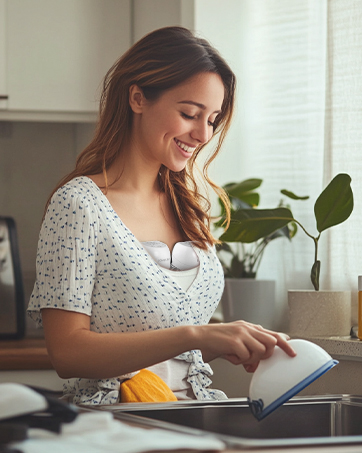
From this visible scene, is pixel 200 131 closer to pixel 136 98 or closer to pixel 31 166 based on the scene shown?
pixel 136 98

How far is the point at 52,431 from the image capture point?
23.9 inches

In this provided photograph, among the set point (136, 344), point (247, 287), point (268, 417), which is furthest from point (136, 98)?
point (247, 287)

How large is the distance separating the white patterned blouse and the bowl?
36 cm

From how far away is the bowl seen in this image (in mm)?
742

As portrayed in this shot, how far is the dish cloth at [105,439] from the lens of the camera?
21.5 inches

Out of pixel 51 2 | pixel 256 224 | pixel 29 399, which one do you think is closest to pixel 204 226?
pixel 256 224

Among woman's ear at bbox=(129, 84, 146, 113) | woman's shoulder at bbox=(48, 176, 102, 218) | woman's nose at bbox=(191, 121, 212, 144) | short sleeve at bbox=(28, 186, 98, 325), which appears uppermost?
woman's ear at bbox=(129, 84, 146, 113)

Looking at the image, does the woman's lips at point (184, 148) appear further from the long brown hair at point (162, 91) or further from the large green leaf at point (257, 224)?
the large green leaf at point (257, 224)

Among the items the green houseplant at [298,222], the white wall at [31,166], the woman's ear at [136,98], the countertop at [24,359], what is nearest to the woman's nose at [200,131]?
the woman's ear at [136,98]

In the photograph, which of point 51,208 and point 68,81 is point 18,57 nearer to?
point 68,81

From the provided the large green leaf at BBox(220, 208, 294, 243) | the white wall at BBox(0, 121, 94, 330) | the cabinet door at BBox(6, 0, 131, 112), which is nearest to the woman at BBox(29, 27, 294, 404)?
the large green leaf at BBox(220, 208, 294, 243)

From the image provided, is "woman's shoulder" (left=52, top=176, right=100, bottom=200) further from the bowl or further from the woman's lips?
the bowl

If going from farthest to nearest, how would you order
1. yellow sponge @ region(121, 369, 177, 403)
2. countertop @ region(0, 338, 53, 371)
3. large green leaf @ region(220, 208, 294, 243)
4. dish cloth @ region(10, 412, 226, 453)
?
countertop @ region(0, 338, 53, 371)
large green leaf @ region(220, 208, 294, 243)
yellow sponge @ region(121, 369, 177, 403)
dish cloth @ region(10, 412, 226, 453)

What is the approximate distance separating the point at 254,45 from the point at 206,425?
1.48m
